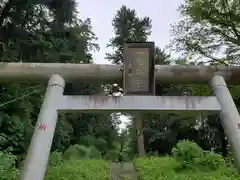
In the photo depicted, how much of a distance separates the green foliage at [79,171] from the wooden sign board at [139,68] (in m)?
1.79

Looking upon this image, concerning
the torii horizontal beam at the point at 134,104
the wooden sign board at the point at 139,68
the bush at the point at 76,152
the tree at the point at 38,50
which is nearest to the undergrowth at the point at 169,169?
the torii horizontal beam at the point at 134,104

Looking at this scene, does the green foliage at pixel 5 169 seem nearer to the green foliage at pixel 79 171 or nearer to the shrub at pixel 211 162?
the green foliage at pixel 79 171

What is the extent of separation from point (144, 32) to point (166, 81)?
12.2 m

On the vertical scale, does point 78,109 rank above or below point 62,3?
below

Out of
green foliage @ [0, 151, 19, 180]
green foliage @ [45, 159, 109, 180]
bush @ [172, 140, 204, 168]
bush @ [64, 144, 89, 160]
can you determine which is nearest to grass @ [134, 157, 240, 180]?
bush @ [172, 140, 204, 168]

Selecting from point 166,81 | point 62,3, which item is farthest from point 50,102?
point 62,3

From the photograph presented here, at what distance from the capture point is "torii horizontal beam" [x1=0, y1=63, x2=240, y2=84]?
7.48m

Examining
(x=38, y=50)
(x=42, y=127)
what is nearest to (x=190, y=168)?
(x=42, y=127)

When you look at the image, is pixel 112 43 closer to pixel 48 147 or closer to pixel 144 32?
pixel 144 32

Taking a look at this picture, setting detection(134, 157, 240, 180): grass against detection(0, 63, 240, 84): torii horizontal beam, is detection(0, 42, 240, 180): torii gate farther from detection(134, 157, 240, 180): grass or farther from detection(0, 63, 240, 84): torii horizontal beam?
detection(134, 157, 240, 180): grass

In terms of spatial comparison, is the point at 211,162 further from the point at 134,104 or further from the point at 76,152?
the point at 76,152

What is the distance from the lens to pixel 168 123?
16.8m

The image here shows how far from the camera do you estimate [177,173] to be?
6.93m

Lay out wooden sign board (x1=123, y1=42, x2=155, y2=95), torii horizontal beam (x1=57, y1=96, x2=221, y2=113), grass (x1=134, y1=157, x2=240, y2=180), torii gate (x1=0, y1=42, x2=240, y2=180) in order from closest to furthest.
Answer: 1. grass (x1=134, y1=157, x2=240, y2=180)
2. torii gate (x1=0, y1=42, x2=240, y2=180)
3. torii horizontal beam (x1=57, y1=96, x2=221, y2=113)
4. wooden sign board (x1=123, y1=42, x2=155, y2=95)
